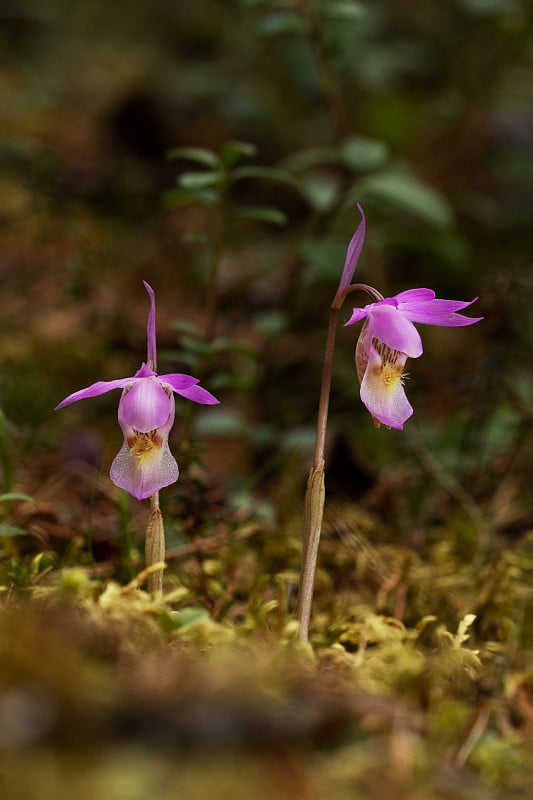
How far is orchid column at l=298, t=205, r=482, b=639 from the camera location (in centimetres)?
128

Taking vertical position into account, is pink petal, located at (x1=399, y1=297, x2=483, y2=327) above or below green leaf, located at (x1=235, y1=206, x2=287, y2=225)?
above

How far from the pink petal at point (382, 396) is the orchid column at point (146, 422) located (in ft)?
0.84

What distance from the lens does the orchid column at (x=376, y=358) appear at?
1.28 metres

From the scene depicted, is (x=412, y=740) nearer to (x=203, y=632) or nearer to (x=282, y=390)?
(x=203, y=632)

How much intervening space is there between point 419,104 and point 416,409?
2.74 m

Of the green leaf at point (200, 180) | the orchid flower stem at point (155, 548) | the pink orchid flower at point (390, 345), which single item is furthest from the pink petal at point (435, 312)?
the green leaf at point (200, 180)

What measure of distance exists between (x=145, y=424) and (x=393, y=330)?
42 cm

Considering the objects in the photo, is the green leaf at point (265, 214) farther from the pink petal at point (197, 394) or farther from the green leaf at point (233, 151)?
the pink petal at point (197, 394)

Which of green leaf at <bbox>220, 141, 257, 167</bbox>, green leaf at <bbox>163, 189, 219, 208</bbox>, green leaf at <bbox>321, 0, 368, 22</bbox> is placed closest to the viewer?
green leaf at <bbox>220, 141, 257, 167</bbox>

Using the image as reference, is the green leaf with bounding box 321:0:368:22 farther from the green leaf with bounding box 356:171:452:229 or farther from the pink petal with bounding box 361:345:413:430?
the pink petal with bounding box 361:345:413:430

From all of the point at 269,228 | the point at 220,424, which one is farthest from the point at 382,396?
the point at 269,228

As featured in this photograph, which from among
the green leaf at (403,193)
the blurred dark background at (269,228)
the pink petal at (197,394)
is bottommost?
the blurred dark background at (269,228)

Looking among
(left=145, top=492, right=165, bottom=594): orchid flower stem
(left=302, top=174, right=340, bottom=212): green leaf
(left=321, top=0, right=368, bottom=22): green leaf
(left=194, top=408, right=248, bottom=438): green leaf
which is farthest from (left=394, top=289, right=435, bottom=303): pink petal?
(left=321, top=0, right=368, bottom=22): green leaf

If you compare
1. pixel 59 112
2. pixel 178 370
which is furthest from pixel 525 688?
pixel 59 112
